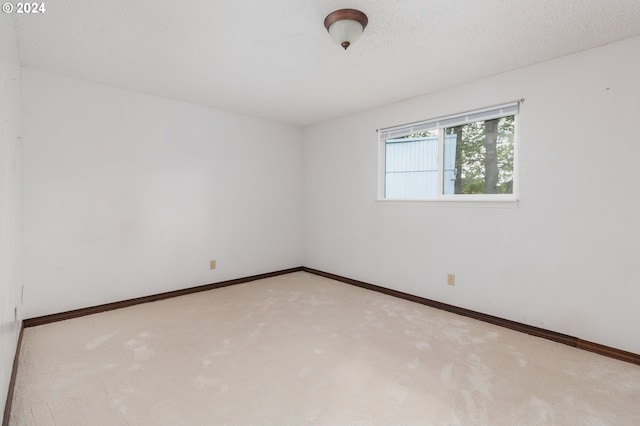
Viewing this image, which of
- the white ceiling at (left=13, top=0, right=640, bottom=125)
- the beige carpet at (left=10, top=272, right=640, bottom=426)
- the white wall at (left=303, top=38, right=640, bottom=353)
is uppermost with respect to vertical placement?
the white ceiling at (left=13, top=0, right=640, bottom=125)

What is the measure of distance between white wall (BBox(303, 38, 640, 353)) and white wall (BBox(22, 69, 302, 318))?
1.99m

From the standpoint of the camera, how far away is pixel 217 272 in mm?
3967

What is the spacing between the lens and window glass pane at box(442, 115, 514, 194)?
282 centimetres

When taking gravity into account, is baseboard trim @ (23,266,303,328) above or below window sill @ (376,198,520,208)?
below

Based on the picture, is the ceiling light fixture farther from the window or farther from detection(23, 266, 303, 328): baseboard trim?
detection(23, 266, 303, 328): baseboard trim

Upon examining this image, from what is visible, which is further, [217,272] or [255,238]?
[255,238]

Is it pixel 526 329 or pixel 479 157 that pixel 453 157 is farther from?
pixel 526 329

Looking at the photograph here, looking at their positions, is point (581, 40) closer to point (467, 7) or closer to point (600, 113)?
point (600, 113)

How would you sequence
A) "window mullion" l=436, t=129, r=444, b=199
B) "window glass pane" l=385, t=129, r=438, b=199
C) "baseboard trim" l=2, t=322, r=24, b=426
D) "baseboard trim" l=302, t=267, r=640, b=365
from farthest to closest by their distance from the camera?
"window glass pane" l=385, t=129, r=438, b=199, "window mullion" l=436, t=129, r=444, b=199, "baseboard trim" l=302, t=267, r=640, b=365, "baseboard trim" l=2, t=322, r=24, b=426

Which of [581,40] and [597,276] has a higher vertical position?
[581,40]

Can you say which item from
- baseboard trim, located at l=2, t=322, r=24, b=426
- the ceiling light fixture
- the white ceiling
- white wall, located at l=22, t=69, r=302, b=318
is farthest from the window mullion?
baseboard trim, located at l=2, t=322, r=24, b=426

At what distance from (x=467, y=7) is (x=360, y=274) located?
9.90 ft

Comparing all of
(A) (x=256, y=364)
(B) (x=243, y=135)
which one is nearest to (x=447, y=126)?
(B) (x=243, y=135)

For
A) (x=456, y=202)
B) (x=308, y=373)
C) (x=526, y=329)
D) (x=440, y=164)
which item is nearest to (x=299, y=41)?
(x=440, y=164)
